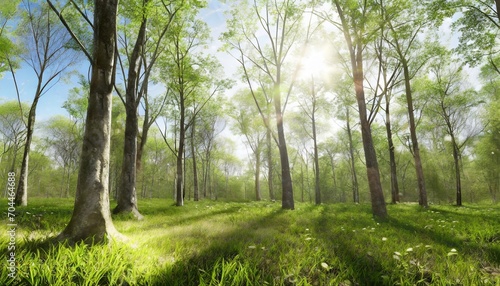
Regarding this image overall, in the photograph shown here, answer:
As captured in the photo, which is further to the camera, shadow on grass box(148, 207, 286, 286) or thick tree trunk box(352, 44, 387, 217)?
thick tree trunk box(352, 44, 387, 217)

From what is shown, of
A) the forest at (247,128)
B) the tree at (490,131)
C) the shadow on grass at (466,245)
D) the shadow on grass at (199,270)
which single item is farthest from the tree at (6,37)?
the tree at (490,131)

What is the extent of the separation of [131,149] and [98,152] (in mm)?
5668

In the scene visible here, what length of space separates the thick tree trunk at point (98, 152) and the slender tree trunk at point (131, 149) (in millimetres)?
5095

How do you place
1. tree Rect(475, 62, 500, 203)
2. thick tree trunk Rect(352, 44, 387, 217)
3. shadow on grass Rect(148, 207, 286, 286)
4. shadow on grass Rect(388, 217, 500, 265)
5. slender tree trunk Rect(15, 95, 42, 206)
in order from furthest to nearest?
tree Rect(475, 62, 500, 203) < slender tree trunk Rect(15, 95, 42, 206) < thick tree trunk Rect(352, 44, 387, 217) < shadow on grass Rect(388, 217, 500, 265) < shadow on grass Rect(148, 207, 286, 286)

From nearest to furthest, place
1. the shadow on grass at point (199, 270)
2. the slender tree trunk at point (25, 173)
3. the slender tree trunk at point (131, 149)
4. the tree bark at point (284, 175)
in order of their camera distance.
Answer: the shadow on grass at point (199, 270)
the slender tree trunk at point (131, 149)
the slender tree trunk at point (25, 173)
the tree bark at point (284, 175)

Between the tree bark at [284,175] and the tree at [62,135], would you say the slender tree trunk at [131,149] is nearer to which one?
the tree bark at [284,175]

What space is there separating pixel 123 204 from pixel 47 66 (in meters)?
10.7

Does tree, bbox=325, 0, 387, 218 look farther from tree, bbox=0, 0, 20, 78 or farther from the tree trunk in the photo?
tree, bbox=0, 0, 20, 78

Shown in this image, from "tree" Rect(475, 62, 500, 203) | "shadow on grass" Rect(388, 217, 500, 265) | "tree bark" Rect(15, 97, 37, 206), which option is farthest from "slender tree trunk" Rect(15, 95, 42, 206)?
"tree" Rect(475, 62, 500, 203)

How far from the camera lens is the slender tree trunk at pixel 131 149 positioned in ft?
27.6

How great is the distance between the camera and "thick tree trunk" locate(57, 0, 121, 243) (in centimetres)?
348

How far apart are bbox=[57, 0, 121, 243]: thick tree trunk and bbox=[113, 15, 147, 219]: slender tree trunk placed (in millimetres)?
5095

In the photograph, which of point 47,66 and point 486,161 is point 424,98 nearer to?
point 486,161

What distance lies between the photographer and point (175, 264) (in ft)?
9.01
